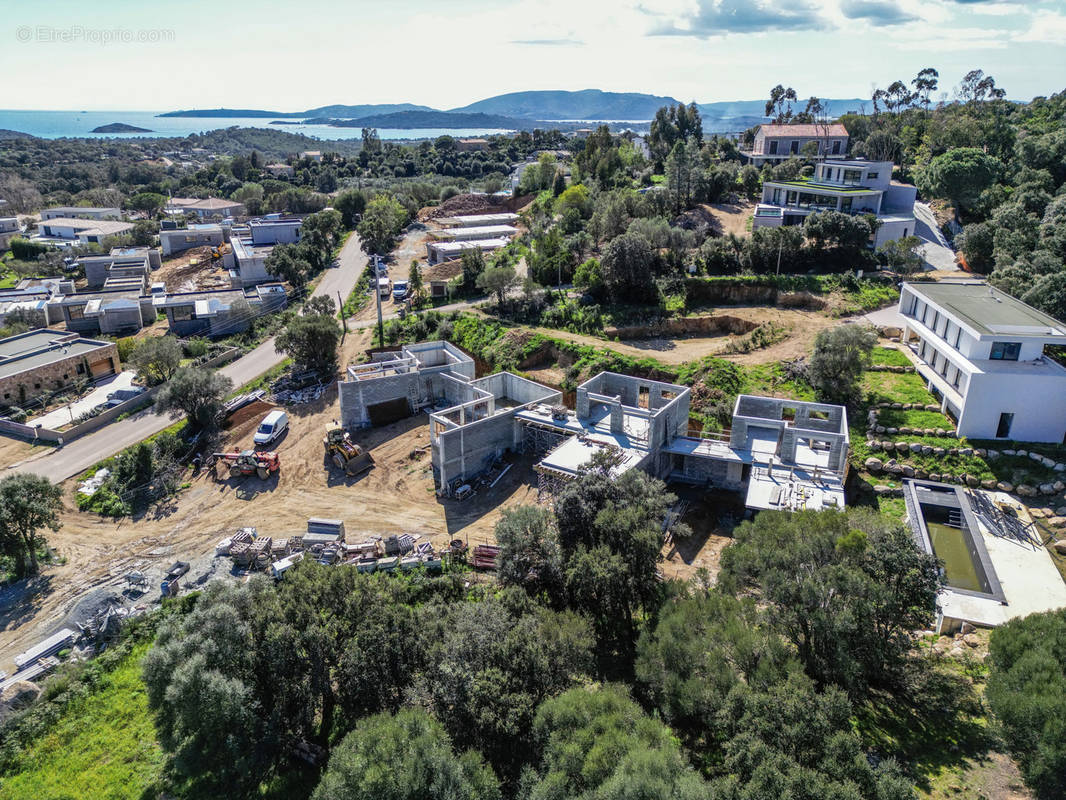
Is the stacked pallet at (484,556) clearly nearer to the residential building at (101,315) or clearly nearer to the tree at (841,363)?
the tree at (841,363)

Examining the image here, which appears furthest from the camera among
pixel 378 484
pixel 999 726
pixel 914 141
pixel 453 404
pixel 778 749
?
pixel 914 141

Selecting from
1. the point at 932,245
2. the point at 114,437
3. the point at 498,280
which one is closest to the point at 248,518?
the point at 114,437

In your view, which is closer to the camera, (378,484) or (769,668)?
(769,668)

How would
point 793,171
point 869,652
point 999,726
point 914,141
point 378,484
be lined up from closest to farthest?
point 999,726, point 869,652, point 378,484, point 793,171, point 914,141

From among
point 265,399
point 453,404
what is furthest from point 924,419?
point 265,399

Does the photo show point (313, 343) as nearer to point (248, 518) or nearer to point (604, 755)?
point (248, 518)

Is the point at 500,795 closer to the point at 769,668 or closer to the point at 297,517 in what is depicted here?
the point at 769,668
